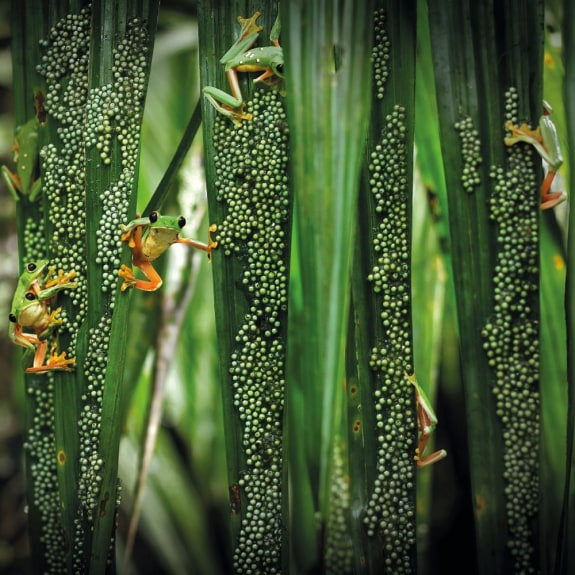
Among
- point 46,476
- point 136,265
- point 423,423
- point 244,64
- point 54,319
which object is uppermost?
point 244,64

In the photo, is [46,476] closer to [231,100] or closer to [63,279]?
[63,279]

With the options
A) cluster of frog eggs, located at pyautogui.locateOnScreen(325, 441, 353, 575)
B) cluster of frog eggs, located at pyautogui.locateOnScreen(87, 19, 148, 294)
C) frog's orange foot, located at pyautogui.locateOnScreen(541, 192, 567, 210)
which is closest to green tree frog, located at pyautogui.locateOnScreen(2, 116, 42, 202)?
cluster of frog eggs, located at pyautogui.locateOnScreen(87, 19, 148, 294)

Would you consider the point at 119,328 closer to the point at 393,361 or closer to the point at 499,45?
the point at 393,361

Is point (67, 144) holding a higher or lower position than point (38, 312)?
higher

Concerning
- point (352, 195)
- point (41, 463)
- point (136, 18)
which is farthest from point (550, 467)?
point (136, 18)

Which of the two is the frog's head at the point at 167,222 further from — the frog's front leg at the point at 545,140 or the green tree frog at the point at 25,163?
the frog's front leg at the point at 545,140

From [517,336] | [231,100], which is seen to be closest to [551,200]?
[517,336]

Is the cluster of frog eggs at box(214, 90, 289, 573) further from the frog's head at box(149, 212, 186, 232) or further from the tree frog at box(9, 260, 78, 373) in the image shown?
the tree frog at box(9, 260, 78, 373)
